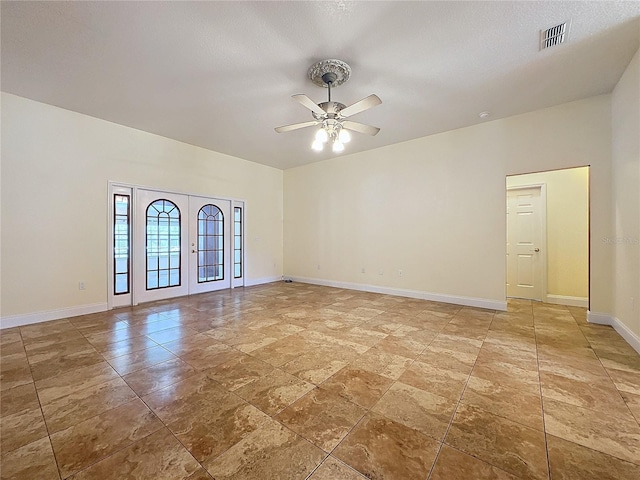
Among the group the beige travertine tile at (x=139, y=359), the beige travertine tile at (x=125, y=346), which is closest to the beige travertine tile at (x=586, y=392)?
the beige travertine tile at (x=139, y=359)

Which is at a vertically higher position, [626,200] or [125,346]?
[626,200]

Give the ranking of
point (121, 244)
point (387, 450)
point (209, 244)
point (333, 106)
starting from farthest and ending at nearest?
1. point (209, 244)
2. point (121, 244)
3. point (333, 106)
4. point (387, 450)

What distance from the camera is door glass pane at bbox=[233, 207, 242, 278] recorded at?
634 cm

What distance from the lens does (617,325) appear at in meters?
3.31

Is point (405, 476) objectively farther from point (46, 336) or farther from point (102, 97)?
point (102, 97)

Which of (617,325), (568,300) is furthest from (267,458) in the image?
(568,300)

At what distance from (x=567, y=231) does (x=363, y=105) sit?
186 inches

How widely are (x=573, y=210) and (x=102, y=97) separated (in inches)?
308

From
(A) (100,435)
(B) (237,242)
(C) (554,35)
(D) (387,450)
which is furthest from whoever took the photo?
(B) (237,242)

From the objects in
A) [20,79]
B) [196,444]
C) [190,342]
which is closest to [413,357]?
[196,444]

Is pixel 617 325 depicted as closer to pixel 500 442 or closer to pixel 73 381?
pixel 500 442

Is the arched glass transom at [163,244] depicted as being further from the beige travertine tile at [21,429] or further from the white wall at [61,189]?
the beige travertine tile at [21,429]

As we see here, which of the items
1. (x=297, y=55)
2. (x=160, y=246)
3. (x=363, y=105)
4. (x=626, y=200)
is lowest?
(x=160, y=246)

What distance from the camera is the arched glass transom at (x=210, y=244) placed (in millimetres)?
5715
